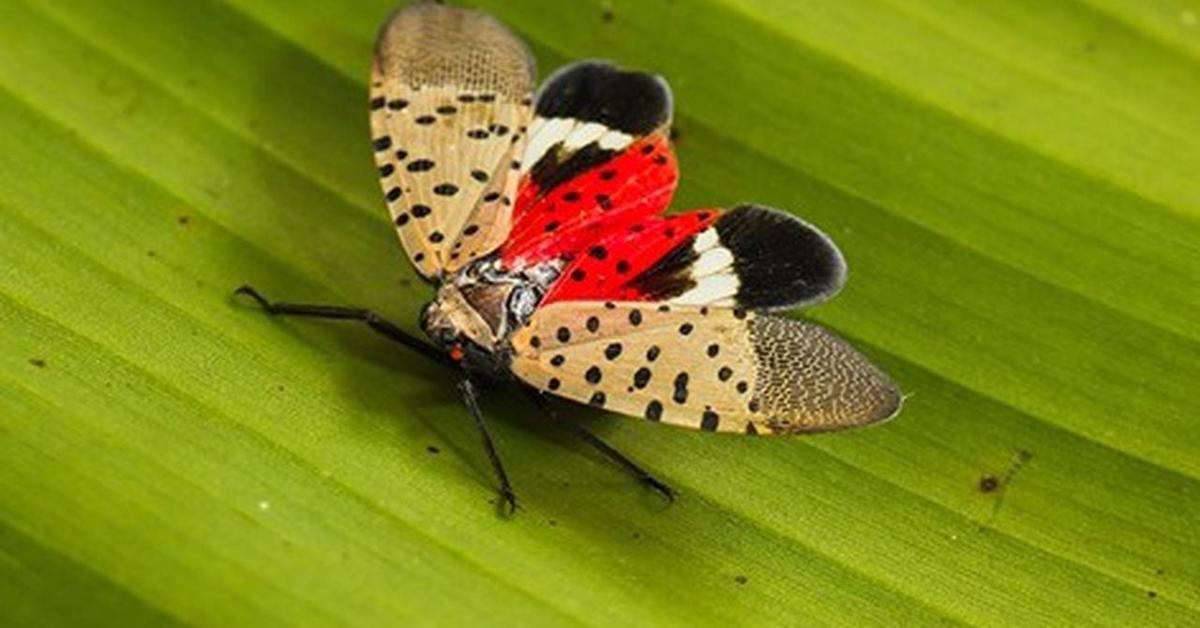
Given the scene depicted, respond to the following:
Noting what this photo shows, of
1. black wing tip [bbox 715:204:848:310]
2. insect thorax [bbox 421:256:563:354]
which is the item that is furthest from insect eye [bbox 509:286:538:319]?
black wing tip [bbox 715:204:848:310]

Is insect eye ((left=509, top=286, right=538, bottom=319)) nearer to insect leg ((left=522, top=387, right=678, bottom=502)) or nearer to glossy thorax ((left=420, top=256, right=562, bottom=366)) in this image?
glossy thorax ((left=420, top=256, right=562, bottom=366))

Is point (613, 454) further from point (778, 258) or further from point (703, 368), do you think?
point (778, 258)

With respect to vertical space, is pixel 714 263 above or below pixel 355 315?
above

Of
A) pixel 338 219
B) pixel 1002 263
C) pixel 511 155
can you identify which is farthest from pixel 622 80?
pixel 1002 263

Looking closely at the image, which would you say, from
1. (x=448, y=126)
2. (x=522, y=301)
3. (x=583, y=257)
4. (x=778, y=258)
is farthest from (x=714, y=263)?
(x=448, y=126)

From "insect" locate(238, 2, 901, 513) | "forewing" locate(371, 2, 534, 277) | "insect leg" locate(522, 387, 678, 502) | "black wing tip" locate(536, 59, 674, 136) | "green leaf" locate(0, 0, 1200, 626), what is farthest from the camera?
"black wing tip" locate(536, 59, 674, 136)

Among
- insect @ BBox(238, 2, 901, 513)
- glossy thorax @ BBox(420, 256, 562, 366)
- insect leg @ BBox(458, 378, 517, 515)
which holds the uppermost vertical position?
insect @ BBox(238, 2, 901, 513)
